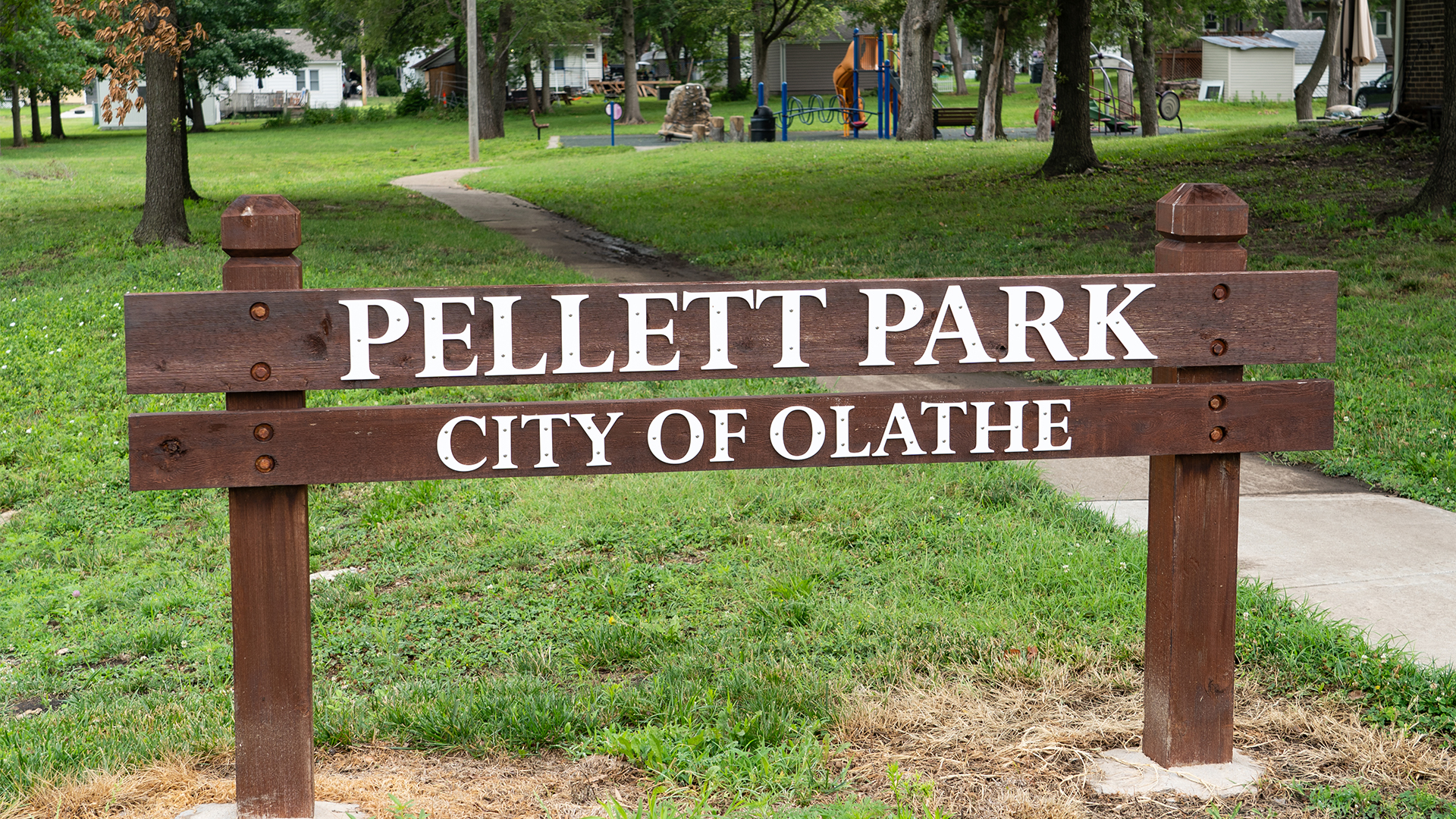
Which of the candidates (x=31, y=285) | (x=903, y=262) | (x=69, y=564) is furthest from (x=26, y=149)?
(x=69, y=564)

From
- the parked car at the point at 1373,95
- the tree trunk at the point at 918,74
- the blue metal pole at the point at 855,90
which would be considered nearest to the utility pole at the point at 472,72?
the blue metal pole at the point at 855,90

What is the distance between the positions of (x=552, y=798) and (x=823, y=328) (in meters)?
1.27

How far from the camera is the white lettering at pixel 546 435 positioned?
9.36ft

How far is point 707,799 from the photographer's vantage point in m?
3.03

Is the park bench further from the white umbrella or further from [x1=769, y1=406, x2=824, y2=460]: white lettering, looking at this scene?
[x1=769, y1=406, x2=824, y2=460]: white lettering

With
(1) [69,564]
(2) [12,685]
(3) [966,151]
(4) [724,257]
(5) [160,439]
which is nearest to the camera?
(5) [160,439]

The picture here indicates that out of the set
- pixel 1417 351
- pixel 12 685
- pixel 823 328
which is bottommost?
pixel 12 685

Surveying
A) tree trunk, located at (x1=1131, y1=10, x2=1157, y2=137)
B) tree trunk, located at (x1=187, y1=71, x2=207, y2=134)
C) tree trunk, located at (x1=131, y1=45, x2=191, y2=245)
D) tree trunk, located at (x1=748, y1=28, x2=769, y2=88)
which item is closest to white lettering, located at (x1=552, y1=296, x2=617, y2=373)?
tree trunk, located at (x1=131, y1=45, x2=191, y2=245)

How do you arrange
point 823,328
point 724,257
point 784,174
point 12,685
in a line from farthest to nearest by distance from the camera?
point 784,174, point 724,257, point 12,685, point 823,328

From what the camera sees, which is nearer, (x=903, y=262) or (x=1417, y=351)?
(x=1417, y=351)

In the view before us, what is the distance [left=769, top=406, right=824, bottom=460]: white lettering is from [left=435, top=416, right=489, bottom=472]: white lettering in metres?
0.65

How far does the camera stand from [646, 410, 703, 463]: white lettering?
9.48ft

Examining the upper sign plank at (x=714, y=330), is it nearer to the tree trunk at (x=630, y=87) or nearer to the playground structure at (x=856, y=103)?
the playground structure at (x=856, y=103)

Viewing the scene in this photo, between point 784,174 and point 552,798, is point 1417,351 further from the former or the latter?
point 784,174
